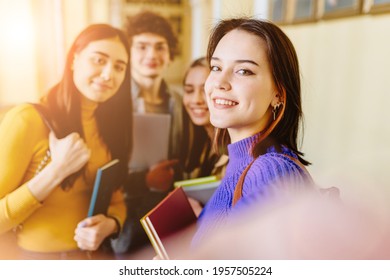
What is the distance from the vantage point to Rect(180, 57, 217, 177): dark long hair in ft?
3.71

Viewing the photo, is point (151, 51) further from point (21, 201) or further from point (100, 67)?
point (21, 201)

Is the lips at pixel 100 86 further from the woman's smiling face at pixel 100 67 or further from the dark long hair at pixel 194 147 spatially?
the dark long hair at pixel 194 147

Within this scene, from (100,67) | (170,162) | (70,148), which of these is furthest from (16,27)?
(170,162)

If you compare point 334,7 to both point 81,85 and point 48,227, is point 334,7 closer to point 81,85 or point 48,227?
point 81,85

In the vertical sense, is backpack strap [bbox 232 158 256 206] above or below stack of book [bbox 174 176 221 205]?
above

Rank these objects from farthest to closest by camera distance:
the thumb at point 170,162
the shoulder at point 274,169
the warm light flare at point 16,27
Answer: the thumb at point 170,162, the warm light flare at point 16,27, the shoulder at point 274,169

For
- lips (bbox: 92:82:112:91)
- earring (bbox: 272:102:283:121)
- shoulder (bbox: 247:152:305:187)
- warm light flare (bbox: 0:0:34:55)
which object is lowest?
shoulder (bbox: 247:152:305:187)

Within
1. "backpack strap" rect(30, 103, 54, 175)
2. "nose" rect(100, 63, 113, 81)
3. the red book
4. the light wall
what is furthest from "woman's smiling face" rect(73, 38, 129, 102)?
the light wall

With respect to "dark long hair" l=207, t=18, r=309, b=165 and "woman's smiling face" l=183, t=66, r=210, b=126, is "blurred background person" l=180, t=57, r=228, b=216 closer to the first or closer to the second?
"woman's smiling face" l=183, t=66, r=210, b=126

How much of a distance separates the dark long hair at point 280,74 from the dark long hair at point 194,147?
9.5 inches

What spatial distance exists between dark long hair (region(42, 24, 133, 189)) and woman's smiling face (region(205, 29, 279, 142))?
0.91 ft

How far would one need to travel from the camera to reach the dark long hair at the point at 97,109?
41.3 inches

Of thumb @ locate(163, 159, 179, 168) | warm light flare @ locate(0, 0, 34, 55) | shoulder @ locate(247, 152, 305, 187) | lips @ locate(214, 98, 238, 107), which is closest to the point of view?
shoulder @ locate(247, 152, 305, 187)

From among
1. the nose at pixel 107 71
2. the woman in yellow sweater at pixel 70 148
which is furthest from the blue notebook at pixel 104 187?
the nose at pixel 107 71
